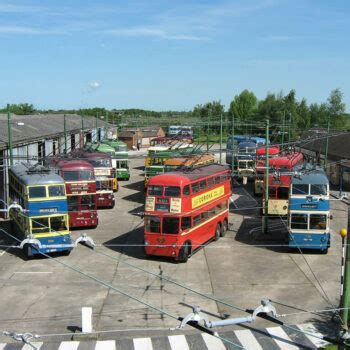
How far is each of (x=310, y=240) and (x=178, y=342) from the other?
12547 millimetres

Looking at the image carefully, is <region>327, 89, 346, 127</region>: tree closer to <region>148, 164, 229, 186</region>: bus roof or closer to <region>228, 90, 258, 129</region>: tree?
<region>228, 90, 258, 129</region>: tree

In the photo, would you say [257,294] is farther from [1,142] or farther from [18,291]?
[1,142]

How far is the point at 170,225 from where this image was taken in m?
26.1

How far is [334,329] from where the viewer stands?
18594 mm

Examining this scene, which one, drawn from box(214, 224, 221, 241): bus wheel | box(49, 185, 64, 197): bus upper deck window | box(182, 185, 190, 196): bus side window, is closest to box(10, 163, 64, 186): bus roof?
box(49, 185, 64, 197): bus upper deck window

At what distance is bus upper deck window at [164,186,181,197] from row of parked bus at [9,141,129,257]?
547 centimetres

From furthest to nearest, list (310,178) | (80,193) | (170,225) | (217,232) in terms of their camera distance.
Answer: (80,193)
(217,232)
(310,178)
(170,225)

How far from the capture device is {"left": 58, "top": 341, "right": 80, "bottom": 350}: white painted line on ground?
17297 mm

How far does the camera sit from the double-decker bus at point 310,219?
91.5 ft

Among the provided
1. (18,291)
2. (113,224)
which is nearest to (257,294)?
(18,291)

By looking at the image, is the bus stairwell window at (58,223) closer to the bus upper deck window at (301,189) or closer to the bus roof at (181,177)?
the bus roof at (181,177)

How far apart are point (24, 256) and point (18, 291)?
555 cm

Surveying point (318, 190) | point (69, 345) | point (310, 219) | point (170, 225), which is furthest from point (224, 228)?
point (69, 345)

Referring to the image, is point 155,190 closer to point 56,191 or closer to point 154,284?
point 154,284
